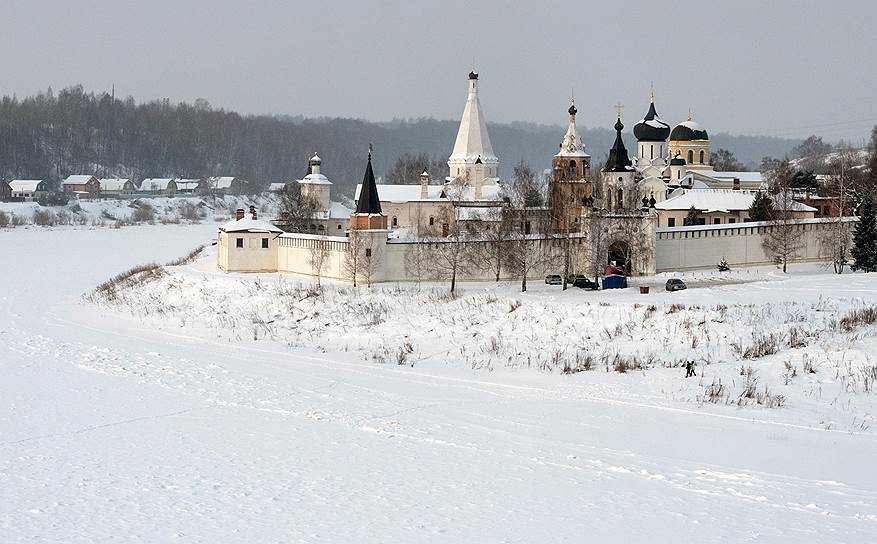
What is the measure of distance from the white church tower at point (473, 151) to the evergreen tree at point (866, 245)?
1434 cm

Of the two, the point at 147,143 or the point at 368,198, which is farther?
the point at 147,143

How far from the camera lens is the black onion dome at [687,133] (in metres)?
40.3

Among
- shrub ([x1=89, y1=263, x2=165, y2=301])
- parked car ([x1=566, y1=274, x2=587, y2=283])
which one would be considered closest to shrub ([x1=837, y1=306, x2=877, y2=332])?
parked car ([x1=566, y1=274, x2=587, y2=283])

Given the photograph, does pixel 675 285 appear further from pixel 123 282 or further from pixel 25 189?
pixel 25 189

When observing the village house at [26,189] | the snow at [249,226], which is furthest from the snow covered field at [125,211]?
the snow at [249,226]

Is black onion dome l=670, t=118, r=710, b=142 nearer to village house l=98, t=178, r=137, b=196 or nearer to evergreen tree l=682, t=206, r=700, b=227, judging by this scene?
evergreen tree l=682, t=206, r=700, b=227

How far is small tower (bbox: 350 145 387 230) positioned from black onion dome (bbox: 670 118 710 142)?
→ 20.5 m

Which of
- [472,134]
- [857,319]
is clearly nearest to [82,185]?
[472,134]

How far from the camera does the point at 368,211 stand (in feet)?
75.6

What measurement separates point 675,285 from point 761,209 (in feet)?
33.0

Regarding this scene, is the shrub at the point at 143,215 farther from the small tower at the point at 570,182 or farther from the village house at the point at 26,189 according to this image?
the small tower at the point at 570,182

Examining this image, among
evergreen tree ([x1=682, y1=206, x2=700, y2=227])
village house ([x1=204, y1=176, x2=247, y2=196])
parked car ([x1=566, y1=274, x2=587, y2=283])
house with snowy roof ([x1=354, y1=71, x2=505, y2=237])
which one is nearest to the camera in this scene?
parked car ([x1=566, y1=274, x2=587, y2=283])

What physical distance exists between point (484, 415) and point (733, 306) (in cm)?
710

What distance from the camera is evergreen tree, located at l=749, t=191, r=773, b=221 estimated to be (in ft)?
96.5
